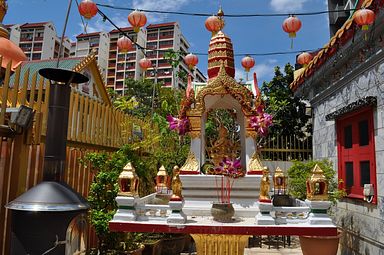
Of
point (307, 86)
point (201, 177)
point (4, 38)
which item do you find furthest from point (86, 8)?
point (307, 86)

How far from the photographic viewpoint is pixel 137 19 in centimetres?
637

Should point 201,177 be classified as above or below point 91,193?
above

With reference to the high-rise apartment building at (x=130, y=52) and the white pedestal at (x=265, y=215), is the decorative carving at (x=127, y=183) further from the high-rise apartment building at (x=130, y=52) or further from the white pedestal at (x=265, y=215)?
the high-rise apartment building at (x=130, y=52)

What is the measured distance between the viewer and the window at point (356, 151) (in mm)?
6301

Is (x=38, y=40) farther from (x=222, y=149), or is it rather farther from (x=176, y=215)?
(x=176, y=215)

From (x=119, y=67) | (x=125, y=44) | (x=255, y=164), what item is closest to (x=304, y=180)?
(x=255, y=164)

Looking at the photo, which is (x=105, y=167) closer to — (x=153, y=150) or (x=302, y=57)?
(x=153, y=150)

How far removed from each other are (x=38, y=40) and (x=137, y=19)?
67199 mm

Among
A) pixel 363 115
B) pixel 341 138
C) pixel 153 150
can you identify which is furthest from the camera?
pixel 153 150

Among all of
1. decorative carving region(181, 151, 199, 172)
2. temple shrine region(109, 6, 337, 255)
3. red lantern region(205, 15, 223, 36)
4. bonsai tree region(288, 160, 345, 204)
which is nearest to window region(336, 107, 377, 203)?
bonsai tree region(288, 160, 345, 204)

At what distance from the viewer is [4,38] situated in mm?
6719

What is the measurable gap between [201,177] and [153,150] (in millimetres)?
4246

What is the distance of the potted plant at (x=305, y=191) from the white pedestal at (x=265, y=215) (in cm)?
237

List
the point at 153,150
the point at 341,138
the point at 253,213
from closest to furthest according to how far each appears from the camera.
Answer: the point at 253,213
the point at 341,138
the point at 153,150
